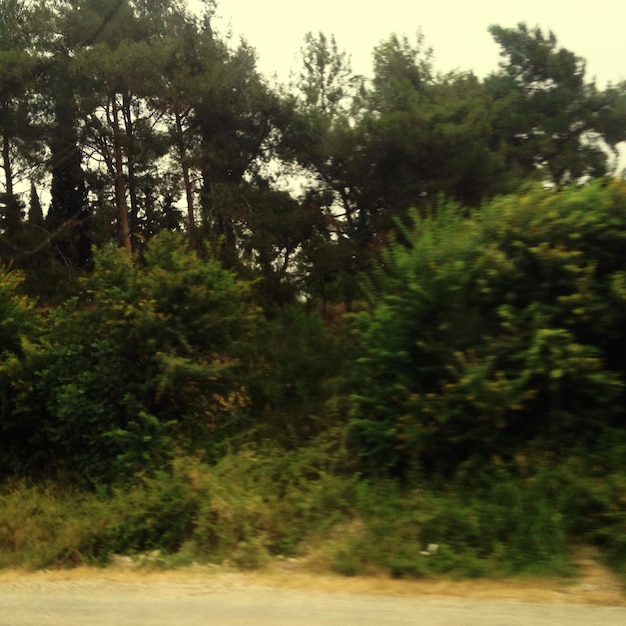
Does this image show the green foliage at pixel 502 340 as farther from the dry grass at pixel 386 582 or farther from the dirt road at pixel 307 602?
the dirt road at pixel 307 602

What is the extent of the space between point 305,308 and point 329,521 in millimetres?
11406

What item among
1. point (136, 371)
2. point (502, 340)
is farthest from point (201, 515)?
point (136, 371)

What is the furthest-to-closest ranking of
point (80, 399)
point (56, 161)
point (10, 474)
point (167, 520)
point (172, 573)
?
point (56, 161)
point (10, 474)
point (80, 399)
point (167, 520)
point (172, 573)

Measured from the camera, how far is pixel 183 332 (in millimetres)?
13125

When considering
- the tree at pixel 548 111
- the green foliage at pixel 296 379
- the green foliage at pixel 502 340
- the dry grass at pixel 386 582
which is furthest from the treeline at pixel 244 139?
Result: the dry grass at pixel 386 582

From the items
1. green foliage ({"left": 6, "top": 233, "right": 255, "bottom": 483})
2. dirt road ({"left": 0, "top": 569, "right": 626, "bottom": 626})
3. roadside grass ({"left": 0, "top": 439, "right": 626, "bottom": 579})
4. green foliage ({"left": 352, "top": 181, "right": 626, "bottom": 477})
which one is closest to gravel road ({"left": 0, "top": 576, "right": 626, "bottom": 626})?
dirt road ({"left": 0, "top": 569, "right": 626, "bottom": 626})

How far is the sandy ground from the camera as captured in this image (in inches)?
204

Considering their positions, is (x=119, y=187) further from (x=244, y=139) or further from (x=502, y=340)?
(x=502, y=340)

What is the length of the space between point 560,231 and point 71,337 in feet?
31.4

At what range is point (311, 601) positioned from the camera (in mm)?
5641

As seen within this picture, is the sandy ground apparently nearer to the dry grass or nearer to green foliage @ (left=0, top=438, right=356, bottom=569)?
the dry grass

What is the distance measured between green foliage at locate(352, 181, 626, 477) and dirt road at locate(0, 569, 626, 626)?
2784 millimetres

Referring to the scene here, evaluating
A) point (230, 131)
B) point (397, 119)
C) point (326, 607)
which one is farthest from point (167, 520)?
point (230, 131)

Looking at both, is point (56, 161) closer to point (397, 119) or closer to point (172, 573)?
point (397, 119)
